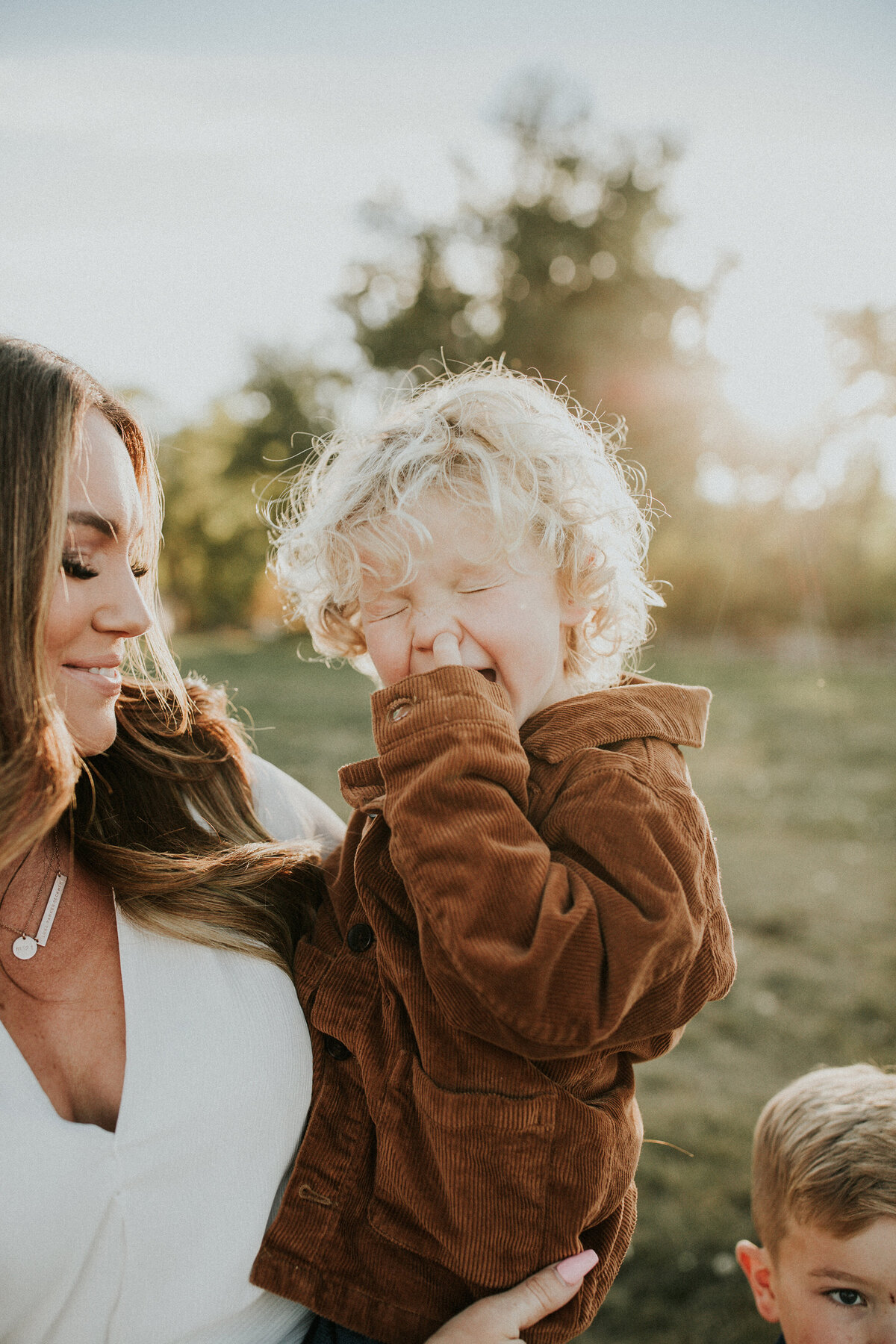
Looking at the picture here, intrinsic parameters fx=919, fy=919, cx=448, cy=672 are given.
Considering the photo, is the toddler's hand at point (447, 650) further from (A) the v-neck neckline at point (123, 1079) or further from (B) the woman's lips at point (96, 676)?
(A) the v-neck neckline at point (123, 1079)

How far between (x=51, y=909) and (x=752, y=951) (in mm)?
4894

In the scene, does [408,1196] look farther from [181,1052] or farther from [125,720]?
[125,720]

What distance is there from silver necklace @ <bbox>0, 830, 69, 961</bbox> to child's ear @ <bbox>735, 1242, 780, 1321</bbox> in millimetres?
1724

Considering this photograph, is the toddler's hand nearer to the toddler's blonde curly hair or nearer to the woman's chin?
the toddler's blonde curly hair

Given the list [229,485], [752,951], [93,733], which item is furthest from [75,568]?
[229,485]

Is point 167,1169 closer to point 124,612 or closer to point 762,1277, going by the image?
point 124,612

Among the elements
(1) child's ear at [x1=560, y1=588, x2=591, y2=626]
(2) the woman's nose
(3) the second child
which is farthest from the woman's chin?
(1) child's ear at [x1=560, y1=588, x2=591, y2=626]

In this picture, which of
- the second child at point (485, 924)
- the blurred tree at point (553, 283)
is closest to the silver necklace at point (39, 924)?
the second child at point (485, 924)

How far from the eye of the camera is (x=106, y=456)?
1.71m

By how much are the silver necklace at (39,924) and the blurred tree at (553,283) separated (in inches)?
668

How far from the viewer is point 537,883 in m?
1.38

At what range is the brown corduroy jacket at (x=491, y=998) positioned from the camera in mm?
1374

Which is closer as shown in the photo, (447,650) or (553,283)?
(447,650)

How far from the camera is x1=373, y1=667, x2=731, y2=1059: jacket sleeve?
1356 mm
